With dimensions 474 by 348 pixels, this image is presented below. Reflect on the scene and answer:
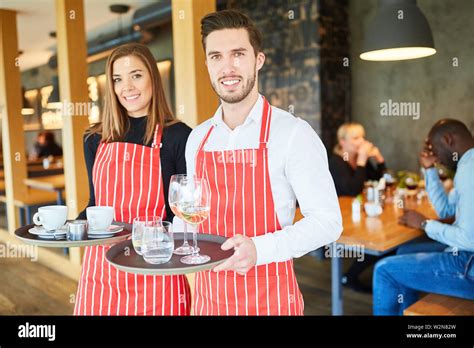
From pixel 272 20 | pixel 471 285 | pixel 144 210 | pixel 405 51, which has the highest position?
pixel 272 20

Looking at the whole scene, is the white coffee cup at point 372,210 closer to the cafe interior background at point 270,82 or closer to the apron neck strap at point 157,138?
the cafe interior background at point 270,82

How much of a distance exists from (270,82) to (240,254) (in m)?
3.44

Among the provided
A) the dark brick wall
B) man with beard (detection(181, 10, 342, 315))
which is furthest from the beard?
the dark brick wall

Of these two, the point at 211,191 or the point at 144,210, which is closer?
the point at 211,191

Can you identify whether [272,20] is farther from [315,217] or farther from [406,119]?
[315,217]

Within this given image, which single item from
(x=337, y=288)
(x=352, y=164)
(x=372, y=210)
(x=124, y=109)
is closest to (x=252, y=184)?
(x=124, y=109)

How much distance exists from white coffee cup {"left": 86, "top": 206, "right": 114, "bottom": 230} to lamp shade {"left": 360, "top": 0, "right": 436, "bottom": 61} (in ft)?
5.57

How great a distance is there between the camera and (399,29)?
2273 millimetres

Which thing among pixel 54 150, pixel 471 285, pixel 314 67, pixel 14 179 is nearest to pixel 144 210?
pixel 471 285

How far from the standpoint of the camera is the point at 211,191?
3.55 feet

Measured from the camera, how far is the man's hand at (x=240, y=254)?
926mm

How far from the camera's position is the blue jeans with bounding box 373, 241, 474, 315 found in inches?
64.4
